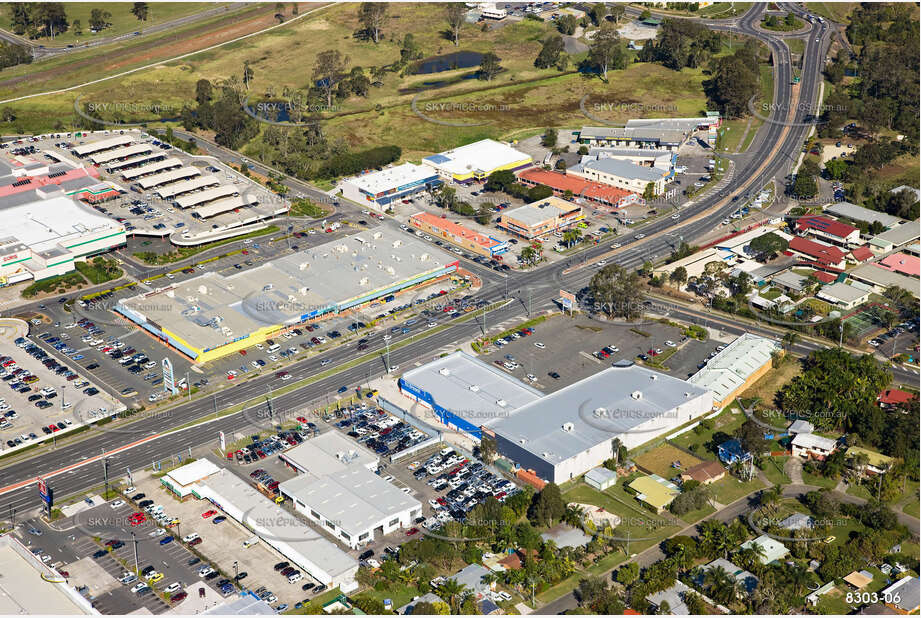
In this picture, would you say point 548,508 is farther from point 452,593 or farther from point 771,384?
point 771,384

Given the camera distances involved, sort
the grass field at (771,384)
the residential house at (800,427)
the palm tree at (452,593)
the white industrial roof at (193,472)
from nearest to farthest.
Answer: the palm tree at (452,593)
the white industrial roof at (193,472)
the residential house at (800,427)
the grass field at (771,384)

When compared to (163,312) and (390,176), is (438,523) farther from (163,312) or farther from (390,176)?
(390,176)

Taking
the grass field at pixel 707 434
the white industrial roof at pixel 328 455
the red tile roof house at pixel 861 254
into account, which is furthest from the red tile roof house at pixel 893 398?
the white industrial roof at pixel 328 455

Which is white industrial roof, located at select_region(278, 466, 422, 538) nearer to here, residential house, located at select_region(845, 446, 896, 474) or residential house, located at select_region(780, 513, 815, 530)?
residential house, located at select_region(780, 513, 815, 530)

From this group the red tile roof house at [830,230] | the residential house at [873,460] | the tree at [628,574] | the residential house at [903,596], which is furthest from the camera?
the red tile roof house at [830,230]

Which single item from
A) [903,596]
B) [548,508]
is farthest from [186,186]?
[903,596]

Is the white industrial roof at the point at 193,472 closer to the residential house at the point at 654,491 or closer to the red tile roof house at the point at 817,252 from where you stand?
the residential house at the point at 654,491

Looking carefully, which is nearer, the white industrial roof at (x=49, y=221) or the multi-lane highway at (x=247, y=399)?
the multi-lane highway at (x=247, y=399)
